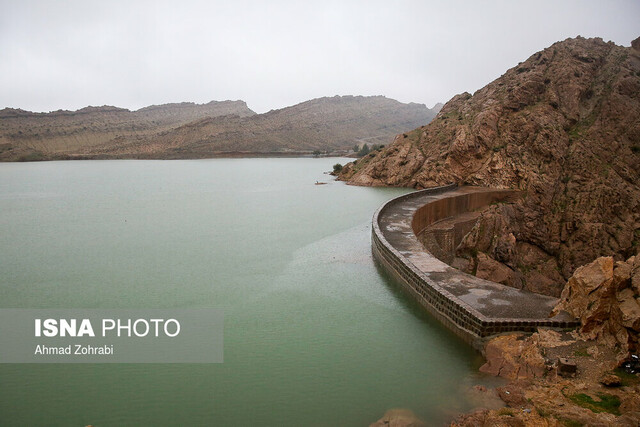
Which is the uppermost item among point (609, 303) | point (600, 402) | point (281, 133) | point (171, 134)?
point (281, 133)

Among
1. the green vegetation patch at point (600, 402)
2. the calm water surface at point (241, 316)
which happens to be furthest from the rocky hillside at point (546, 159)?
the green vegetation patch at point (600, 402)

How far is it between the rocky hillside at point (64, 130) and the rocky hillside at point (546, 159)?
6974cm

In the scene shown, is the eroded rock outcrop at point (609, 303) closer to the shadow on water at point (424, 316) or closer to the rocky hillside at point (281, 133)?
the shadow on water at point (424, 316)

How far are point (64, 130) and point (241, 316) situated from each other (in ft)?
325

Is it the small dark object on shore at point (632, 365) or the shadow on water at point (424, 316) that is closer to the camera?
the small dark object on shore at point (632, 365)

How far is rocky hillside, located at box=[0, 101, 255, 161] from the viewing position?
8162 centimetres

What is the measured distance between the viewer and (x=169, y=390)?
7793 millimetres

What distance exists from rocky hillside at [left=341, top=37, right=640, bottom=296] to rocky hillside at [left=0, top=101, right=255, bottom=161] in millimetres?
69739

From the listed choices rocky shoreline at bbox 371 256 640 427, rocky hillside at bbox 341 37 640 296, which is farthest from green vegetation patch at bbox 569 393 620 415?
rocky hillside at bbox 341 37 640 296

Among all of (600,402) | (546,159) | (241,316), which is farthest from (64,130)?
(600,402)

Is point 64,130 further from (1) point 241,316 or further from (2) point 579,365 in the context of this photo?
(2) point 579,365

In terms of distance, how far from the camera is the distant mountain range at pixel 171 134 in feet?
278

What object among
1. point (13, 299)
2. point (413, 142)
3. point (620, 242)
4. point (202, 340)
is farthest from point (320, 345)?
point (413, 142)

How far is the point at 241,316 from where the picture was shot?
1105 centimetres
